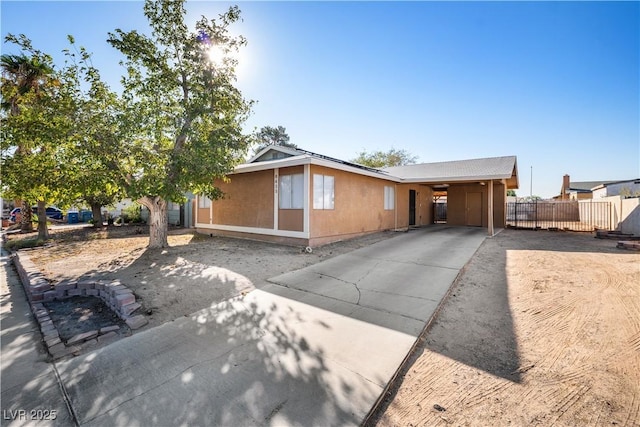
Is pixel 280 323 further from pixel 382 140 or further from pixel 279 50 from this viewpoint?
pixel 382 140

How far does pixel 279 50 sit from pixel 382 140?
26103 mm

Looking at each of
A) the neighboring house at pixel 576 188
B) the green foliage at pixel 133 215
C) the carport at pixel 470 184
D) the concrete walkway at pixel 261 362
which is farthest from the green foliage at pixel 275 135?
the neighboring house at pixel 576 188

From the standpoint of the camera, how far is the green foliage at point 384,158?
109 ft

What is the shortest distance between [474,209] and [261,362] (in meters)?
16.5

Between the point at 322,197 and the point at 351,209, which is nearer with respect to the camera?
the point at 322,197

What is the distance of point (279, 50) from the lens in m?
8.81

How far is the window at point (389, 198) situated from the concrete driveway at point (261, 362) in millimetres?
8280

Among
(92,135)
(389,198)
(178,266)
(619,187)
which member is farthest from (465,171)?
(619,187)

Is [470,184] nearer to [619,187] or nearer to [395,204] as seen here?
[395,204]

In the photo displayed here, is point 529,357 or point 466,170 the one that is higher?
point 466,170

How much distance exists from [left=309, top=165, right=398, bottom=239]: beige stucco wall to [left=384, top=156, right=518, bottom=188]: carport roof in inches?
88.1

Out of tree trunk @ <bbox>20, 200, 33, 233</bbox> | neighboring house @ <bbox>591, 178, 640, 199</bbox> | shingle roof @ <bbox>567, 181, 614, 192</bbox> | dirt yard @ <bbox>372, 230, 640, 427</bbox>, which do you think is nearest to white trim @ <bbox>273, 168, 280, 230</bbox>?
dirt yard @ <bbox>372, 230, 640, 427</bbox>

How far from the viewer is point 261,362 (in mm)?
2725

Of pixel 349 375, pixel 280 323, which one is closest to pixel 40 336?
pixel 280 323
